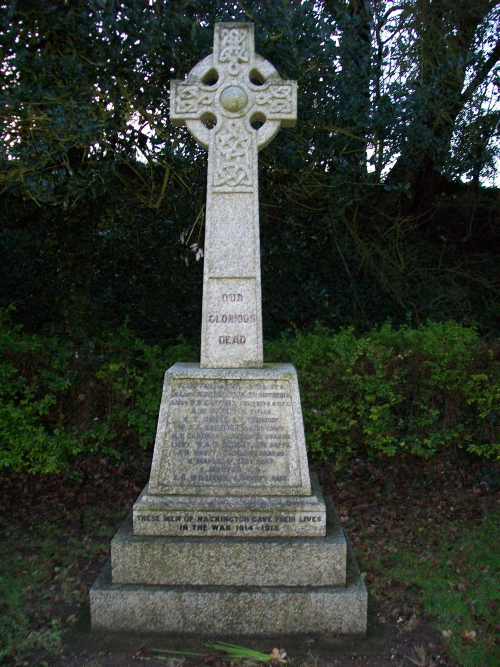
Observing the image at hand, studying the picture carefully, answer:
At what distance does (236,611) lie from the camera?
3.34m

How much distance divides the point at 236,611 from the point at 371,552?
1645mm

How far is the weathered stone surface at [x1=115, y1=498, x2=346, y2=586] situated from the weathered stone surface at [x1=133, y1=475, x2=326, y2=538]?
0.09 meters

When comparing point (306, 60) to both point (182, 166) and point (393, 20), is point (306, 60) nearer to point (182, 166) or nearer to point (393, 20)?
point (182, 166)

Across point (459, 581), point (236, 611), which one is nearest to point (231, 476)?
point (236, 611)

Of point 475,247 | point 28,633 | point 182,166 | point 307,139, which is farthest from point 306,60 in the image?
point 475,247

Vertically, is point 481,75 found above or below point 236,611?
above

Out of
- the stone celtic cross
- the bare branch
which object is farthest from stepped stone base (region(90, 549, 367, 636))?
the bare branch

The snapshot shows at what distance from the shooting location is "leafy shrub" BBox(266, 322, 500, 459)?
18.7 ft

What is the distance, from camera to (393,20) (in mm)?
7328

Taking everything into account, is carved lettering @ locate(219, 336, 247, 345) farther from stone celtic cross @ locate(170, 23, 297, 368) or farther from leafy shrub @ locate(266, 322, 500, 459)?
leafy shrub @ locate(266, 322, 500, 459)

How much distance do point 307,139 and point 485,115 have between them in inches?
131

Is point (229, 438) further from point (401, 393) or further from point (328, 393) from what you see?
point (401, 393)

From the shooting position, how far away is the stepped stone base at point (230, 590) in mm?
3338

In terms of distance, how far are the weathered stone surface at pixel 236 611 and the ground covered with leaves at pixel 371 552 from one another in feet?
0.54
